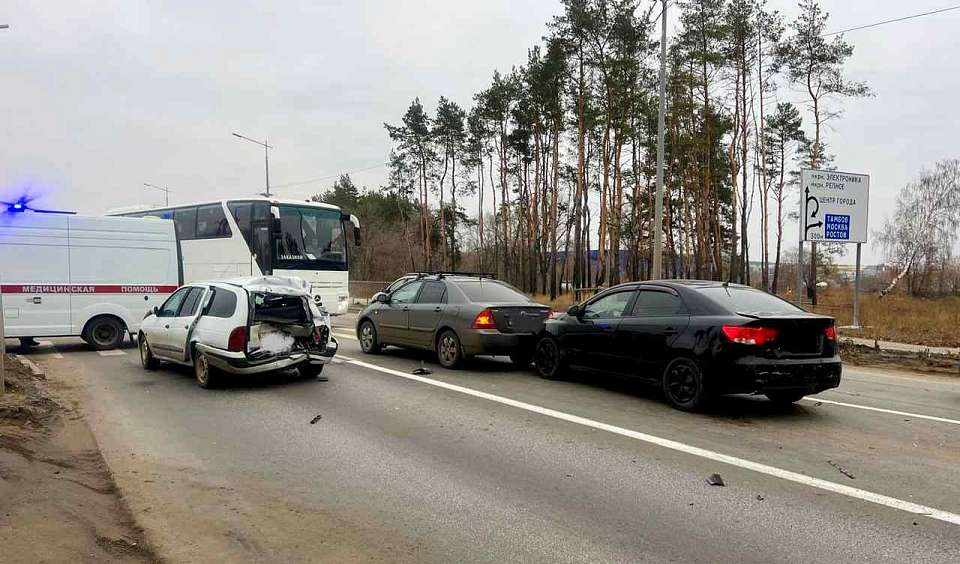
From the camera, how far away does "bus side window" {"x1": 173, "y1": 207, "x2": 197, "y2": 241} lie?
2053 centimetres

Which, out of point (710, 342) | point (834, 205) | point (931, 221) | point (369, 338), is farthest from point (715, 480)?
point (931, 221)

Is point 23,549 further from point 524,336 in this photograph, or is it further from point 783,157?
point 783,157

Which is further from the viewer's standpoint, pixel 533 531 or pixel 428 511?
pixel 428 511

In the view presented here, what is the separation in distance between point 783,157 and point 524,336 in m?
37.7

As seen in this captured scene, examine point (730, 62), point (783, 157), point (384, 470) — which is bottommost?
point (384, 470)

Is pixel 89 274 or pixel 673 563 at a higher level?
pixel 89 274

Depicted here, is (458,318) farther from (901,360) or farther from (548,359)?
(901,360)

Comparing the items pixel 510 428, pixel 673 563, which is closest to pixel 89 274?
pixel 510 428

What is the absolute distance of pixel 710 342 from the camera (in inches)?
283

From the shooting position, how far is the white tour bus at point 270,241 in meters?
18.8

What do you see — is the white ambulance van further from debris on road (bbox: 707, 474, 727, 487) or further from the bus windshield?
debris on road (bbox: 707, 474, 727, 487)

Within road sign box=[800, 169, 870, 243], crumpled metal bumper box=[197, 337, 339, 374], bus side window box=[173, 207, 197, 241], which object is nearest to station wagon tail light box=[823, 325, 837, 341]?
crumpled metal bumper box=[197, 337, 339, 374]

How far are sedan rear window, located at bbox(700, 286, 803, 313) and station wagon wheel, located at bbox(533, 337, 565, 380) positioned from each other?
2.60m

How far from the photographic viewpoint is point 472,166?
48031 mm
